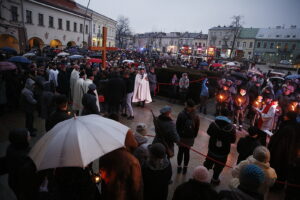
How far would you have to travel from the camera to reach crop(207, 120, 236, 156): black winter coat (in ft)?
13.9

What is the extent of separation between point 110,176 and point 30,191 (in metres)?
0.96

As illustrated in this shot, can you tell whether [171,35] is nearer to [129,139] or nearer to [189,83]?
[189,83]

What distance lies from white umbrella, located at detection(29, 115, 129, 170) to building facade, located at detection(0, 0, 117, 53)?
20468mm

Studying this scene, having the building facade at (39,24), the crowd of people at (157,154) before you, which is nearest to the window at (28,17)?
the building facade at (39,24)

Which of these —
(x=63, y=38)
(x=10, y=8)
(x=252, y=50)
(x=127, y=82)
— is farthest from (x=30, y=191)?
(x=252, y=50)

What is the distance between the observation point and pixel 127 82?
8195 millimetres

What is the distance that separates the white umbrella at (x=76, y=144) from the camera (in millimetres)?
2080

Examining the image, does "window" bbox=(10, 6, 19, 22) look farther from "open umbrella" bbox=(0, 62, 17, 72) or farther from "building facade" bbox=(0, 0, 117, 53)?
"open umbrella" bbox=(0, 62, 17, 72)

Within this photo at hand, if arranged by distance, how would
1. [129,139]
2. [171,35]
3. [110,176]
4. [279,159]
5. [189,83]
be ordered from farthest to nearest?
[171,35], [189,83], [279,159], [129,139], [110,176]

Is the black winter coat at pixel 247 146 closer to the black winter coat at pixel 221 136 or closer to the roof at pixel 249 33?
the black winter coat at pixel 221 136

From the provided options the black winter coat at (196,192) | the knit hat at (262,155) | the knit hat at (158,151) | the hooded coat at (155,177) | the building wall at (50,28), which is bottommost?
the hooded coat at (155,177)

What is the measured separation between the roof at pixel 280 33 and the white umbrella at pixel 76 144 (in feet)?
264

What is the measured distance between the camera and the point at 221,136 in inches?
169

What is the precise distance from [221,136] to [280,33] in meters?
80.4
